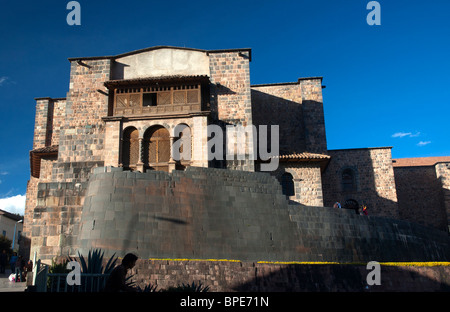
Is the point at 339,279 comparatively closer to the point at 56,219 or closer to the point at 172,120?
the point at 56,219

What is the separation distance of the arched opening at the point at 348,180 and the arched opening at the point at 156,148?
15629mm

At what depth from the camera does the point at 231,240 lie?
18422 millimetres

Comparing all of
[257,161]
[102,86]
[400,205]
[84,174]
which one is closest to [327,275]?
[257,161]

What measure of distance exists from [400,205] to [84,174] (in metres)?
26.5

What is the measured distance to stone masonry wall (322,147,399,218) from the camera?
33.3 metres

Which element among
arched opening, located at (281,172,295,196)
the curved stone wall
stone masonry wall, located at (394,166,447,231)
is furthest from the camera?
stone masonry wall, located at (394,166,447,231)

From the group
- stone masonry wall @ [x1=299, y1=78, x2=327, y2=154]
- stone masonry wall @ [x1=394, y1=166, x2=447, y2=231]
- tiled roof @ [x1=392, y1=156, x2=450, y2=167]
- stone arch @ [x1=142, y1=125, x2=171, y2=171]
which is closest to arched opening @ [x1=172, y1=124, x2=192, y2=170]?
stone arch @ [x1=142, y1=125, x2=171, y2=171]

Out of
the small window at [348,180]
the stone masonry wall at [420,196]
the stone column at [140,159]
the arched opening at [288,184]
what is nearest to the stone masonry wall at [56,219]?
the stone column at [140,159]

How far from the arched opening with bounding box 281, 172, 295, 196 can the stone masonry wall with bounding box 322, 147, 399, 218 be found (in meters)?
6.45

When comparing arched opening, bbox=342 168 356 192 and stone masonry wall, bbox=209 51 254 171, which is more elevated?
stone masonry wall, bbox=209 51 254 171

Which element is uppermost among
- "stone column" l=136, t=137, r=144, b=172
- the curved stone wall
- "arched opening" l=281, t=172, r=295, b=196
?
"stone column" l=136, t=137, r=144, b=172

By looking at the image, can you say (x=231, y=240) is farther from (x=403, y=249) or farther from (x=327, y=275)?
(x=403, y=249)

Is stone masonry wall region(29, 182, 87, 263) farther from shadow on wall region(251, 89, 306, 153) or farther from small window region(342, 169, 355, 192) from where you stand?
small window region(342, 169, 355, 192)

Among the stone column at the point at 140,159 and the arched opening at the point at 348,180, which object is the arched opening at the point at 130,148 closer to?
the stone column at the point at 140,159
